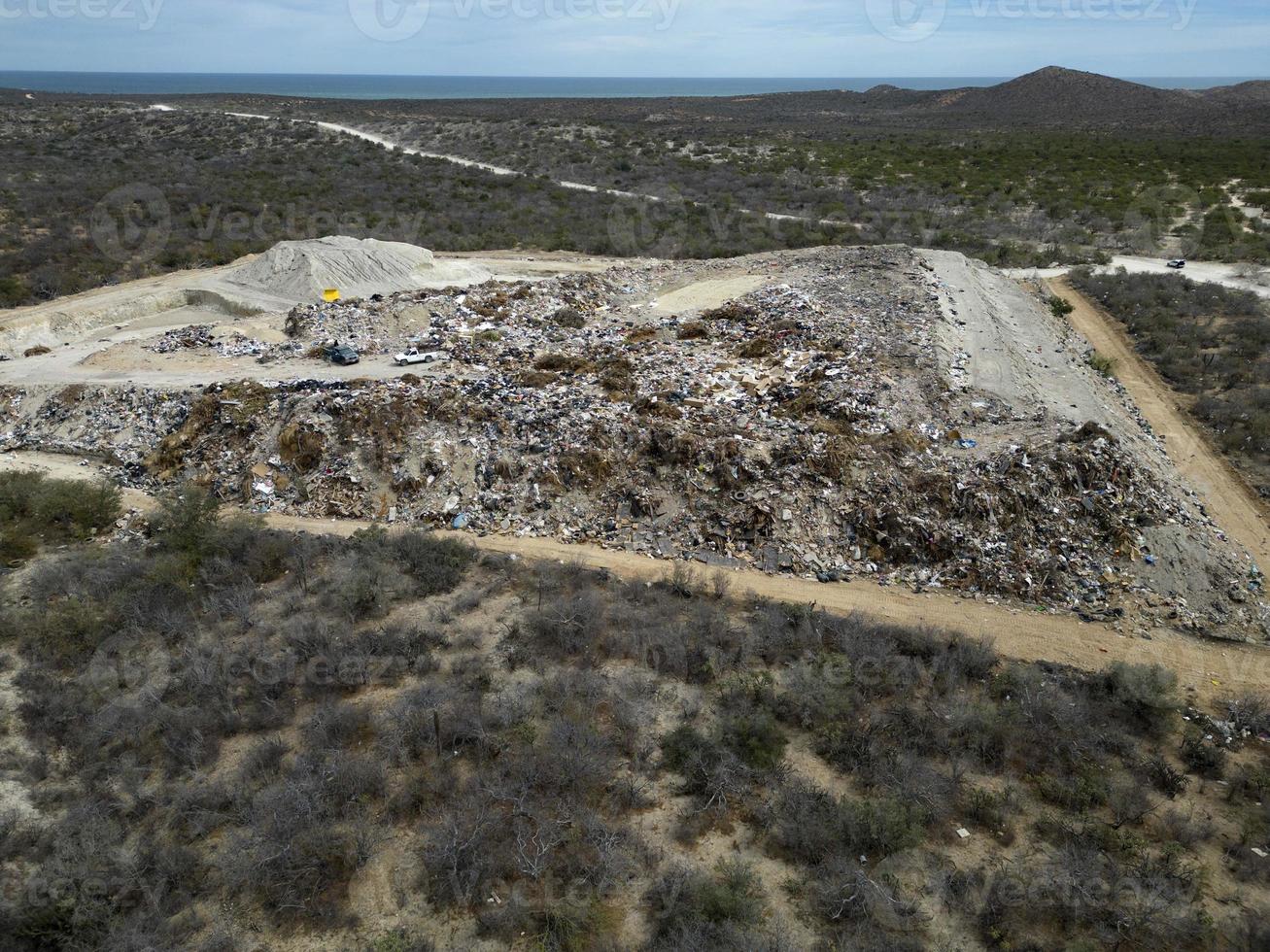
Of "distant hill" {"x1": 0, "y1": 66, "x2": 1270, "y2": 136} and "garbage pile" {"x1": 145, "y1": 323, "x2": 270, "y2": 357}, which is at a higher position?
"distant hill" {"x1": 0, "y1": 66, "x2": 1270, "y2": 136}

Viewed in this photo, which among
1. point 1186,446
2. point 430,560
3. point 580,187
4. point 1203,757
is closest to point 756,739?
point 1203,757

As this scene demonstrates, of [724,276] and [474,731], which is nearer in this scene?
[474,731]

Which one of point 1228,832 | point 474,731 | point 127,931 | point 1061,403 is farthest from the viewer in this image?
point 1061,403

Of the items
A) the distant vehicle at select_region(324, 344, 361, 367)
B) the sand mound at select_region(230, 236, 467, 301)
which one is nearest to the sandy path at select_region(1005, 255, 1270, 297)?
the sand mound at select_region(230, 236, 467, 301)

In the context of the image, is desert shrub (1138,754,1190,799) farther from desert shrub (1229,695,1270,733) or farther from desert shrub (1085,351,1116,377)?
desert shrub (1085,351,1116,377)

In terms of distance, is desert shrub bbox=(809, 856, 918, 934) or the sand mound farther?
the sand mound

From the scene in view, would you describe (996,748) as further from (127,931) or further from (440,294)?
(440,294)

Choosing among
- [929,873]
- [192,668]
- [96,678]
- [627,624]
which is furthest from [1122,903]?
[96,678]
